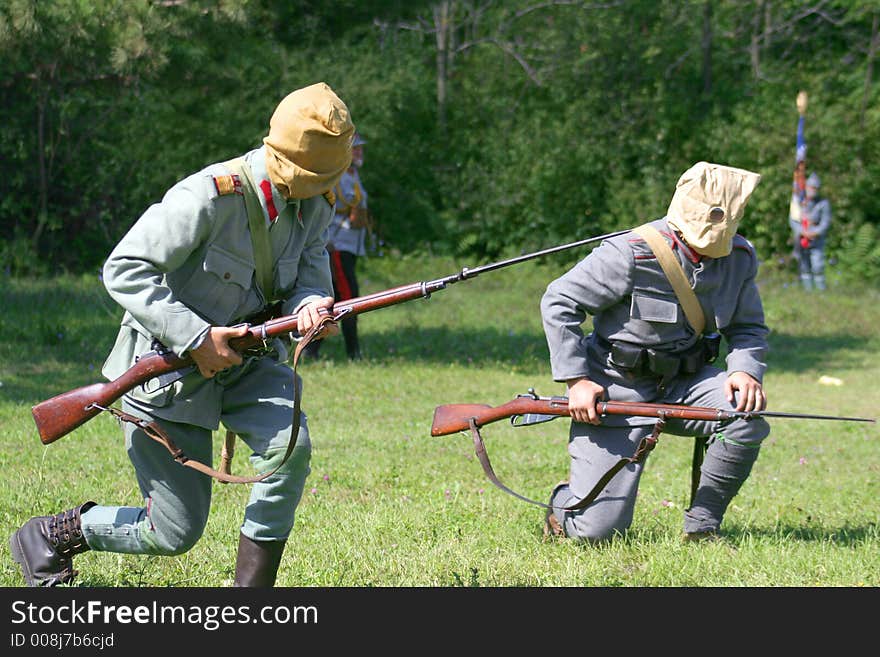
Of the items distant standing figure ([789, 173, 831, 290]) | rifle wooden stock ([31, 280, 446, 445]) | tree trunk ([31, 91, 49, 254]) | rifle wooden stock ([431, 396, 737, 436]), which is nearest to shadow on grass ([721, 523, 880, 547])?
rifle wooden stock ([431, 396, 737, 436])

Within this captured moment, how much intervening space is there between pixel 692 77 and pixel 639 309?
62.5ft

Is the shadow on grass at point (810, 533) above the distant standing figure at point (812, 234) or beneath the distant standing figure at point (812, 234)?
above

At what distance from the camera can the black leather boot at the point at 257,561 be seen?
4414 millimetres

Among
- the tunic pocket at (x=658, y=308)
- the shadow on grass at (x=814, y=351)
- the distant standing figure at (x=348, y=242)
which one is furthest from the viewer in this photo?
the shadow on grass at (x=814, y=351)

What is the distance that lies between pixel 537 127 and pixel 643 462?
18.5 m

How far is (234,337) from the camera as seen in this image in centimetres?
434

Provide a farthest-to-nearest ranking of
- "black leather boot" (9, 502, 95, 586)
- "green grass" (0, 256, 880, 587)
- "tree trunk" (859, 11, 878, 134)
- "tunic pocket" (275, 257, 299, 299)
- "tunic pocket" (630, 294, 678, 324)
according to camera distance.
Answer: "tree trunk" (859, 11, 878, 134)
"tunic pocket" (630, 294, 678, 324)
"green grass" (0, 256, 880, 587)
"black leather boot" (9, 502, 95, 586)
"tunic pocket" (275, 257, 299, 299)

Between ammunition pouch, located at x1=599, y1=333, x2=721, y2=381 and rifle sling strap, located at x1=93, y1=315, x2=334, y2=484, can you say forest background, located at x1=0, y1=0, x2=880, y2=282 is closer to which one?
ammunition pouch, located at x1=599, y1=333, x2=721, y2=381

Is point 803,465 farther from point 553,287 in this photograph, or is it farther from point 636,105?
point 636,105

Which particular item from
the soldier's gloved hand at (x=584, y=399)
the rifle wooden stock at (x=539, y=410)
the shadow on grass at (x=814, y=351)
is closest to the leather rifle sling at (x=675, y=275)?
the rifle wooden stock at (x=539, y=410)

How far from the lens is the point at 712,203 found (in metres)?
5.41

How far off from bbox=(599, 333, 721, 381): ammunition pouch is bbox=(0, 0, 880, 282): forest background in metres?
11.6

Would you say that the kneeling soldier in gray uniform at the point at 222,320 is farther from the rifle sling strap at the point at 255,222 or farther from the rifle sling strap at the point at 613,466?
the rifle sling strap at the point at 613,466

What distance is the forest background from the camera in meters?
18.0
